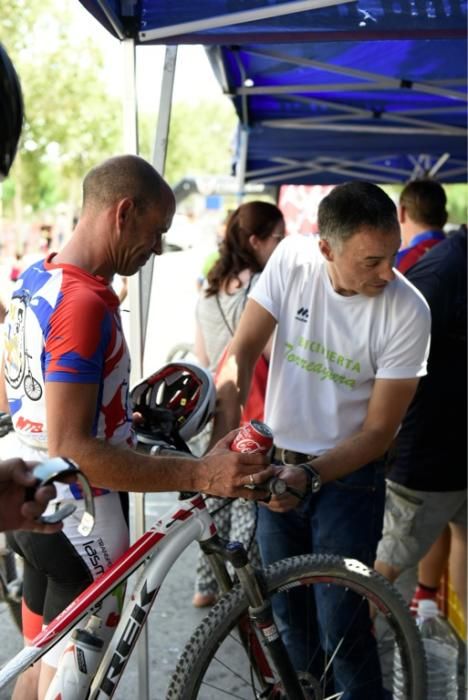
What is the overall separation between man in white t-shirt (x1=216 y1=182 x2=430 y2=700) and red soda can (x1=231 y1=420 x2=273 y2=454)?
0.33 meters

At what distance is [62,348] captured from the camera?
87.1 inches

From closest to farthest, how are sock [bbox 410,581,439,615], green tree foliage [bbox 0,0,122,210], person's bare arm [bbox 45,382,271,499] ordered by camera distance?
person's bare arm [bbox 45,382,271,499], sock [bbox 410,581,439,615], green tree foliage [bbox 0,0,122,210]

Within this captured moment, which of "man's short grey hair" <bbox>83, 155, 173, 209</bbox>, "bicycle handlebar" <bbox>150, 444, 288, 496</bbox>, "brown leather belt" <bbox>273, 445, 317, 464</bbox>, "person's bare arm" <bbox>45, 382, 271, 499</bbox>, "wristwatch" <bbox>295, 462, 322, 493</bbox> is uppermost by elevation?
"man's short grey hair" <bbox>83, 155, 173, 209</bbox>

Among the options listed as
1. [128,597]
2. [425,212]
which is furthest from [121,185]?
[425,212]

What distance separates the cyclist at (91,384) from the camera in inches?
87.0

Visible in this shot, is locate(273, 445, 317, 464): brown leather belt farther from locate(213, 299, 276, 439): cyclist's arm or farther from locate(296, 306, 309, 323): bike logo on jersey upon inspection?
locate(296, 306, 309, 323): bike logo on jersey

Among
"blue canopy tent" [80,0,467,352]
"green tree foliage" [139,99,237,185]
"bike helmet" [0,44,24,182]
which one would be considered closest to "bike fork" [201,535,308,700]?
"blue canopy tent" [80,0,467,352]

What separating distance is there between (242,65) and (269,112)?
184cm

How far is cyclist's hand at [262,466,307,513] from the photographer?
8.20 feet

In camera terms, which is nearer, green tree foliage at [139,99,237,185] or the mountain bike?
the mountain bike

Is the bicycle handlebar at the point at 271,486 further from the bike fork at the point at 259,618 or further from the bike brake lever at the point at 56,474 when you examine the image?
the bike brake lever at the point at 56,474

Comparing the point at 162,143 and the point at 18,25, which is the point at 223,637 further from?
the point at 18,25

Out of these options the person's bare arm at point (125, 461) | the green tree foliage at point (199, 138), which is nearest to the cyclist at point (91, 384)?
the person's bare arm at point (125, 461)

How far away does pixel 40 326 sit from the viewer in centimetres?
228
